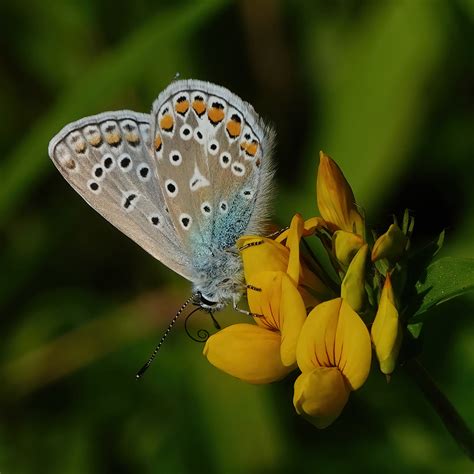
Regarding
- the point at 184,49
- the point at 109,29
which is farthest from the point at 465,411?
the point at 109,29

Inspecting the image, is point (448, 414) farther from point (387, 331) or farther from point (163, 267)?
point (163, 267)

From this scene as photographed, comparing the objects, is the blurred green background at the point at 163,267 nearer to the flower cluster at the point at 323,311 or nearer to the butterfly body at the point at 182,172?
the butterfly body at the point at 182,172

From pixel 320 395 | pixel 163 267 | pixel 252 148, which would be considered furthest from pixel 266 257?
pixel 163 267

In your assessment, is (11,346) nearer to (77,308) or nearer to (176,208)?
(77,308)

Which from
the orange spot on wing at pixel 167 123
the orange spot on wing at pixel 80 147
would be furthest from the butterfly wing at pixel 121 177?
the orange spot on wing at pixel 167 123

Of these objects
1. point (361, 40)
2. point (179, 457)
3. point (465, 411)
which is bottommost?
point (465, 411)
